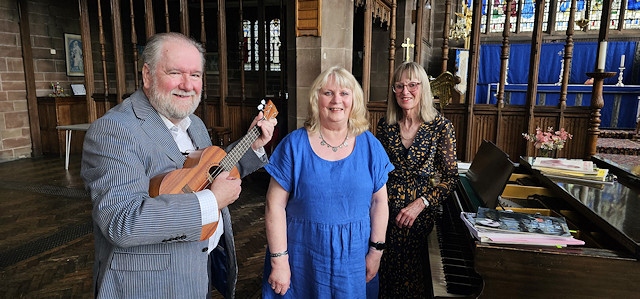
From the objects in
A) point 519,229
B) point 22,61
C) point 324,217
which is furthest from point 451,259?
point 22,61

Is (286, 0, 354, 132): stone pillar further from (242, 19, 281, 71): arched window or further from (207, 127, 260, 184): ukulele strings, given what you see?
(242, 19, 281, 71): arched window

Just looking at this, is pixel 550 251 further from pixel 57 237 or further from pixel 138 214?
pixel 57 237

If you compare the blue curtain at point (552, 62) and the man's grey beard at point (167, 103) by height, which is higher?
the blue curtain at point (552, 62)

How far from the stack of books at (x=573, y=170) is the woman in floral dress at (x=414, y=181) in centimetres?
46

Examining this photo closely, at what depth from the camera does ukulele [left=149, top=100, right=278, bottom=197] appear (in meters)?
1.28

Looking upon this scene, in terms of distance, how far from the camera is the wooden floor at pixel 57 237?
288cm

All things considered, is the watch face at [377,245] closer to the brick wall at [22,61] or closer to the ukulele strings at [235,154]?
the ukulele strings at [235,154]

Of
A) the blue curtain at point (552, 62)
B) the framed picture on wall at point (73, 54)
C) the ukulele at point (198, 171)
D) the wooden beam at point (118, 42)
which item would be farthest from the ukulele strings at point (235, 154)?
the blue curtain at point (552, 62)

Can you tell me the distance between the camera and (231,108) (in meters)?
5.79

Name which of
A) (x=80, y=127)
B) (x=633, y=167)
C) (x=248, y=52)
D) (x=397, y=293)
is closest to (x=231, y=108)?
(x=80, y=127)

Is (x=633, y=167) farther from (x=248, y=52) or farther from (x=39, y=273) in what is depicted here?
(x=248, y=52)

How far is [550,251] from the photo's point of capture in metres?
1.26

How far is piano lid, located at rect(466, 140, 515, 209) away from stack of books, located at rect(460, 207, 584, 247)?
0.21 m

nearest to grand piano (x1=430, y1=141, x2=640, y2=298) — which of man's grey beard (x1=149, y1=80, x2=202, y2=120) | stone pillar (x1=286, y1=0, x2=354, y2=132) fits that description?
man's grey beard (x1=149, y1=80, x2=202, y2=120)
